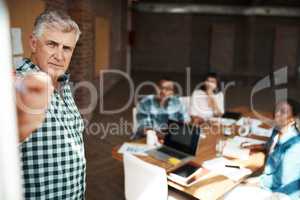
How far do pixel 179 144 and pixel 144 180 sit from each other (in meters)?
0.63

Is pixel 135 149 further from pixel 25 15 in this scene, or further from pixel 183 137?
pixel 25 15

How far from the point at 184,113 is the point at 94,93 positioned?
2.86m

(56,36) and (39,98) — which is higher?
(56,36)

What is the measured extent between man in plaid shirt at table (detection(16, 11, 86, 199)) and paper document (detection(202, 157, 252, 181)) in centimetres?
125

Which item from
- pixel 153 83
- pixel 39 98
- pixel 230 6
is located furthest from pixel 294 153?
pixel 230 6

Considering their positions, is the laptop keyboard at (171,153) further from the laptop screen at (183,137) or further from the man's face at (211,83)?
the man's face at (211,83)

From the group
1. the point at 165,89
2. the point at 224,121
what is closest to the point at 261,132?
the point at 224,121

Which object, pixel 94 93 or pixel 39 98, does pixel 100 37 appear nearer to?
pixel 94 93

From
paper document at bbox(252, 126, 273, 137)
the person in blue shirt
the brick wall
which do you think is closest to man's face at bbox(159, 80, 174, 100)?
paper document at bbox(252, 126, 273, 137)

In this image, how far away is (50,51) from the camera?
138 cm

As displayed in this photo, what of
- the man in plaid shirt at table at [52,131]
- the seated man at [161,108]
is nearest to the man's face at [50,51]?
the man in plaid shirt at table at [52,131]

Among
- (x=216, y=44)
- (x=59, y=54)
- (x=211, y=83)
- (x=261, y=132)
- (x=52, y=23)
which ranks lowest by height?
(x=261, y=132)

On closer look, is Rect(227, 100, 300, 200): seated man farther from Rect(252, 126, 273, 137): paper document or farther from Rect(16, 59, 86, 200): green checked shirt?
Rect(16, 59, 86, 200): green checked shirt

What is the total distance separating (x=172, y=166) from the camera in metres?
2.39
